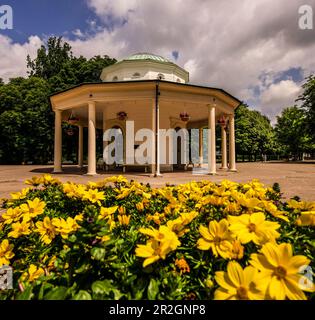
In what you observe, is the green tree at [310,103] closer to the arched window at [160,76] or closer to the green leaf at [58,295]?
the arched window at [160,76]

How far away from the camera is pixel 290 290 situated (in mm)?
837

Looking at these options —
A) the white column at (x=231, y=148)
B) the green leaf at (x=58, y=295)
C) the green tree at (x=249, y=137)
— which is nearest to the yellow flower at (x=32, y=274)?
the green leaf at (x=58, y=295)

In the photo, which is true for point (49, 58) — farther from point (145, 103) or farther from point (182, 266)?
point (182, 266)

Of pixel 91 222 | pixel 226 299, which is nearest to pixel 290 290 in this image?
pixel 226 299

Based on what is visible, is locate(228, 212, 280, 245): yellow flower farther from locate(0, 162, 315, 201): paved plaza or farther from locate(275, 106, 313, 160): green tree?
locate(275, 106, 313, 160): green tree

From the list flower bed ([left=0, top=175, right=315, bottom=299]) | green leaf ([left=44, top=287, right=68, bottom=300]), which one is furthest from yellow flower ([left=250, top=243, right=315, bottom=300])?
green leaf ([left=44, top=287, right=68, bottom=300])

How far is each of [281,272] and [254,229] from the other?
0.26 m

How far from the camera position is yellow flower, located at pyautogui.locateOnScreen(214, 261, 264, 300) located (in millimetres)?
845

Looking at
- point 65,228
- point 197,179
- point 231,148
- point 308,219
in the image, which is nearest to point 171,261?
point 65,228

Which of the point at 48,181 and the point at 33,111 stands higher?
the point at 33,111

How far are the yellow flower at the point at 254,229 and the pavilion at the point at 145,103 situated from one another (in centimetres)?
1288

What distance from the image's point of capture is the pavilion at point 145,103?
14.5 metres

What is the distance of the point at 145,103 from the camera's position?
1778 centimetres

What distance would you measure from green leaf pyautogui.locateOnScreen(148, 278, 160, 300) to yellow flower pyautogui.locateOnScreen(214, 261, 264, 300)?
9.7 inches
